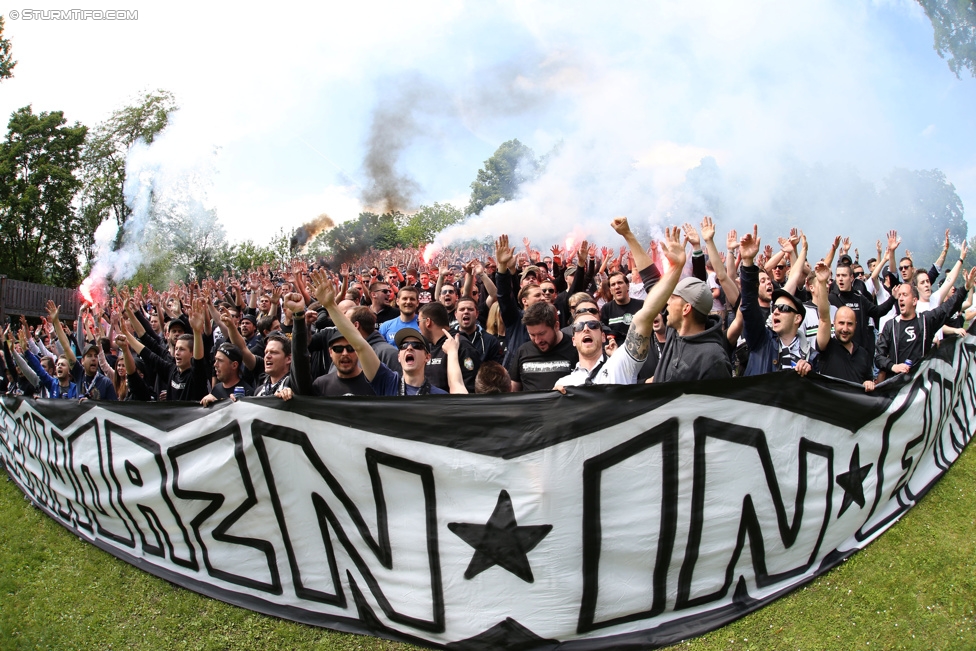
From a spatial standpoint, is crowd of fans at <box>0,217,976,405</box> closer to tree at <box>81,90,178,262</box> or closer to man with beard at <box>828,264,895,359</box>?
man with beard at <box>828,264,895,359</box>

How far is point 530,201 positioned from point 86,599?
34007 mm

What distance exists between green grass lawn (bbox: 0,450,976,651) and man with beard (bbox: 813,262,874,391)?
1.01 meters

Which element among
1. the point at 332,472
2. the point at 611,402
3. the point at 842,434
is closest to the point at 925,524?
the point at 842,434

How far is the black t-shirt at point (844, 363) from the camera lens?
521 cm

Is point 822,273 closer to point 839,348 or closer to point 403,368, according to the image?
point 839,348

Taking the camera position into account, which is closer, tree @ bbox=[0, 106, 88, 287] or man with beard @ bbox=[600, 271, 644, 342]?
man with beard @ bbox=[600, 271, 644, 342]

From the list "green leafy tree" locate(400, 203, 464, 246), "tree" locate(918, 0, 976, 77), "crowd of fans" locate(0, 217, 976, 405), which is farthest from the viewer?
"green leafy tree" locate(400, 203, 464, 246)

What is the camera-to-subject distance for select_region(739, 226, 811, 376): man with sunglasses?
4.88 m

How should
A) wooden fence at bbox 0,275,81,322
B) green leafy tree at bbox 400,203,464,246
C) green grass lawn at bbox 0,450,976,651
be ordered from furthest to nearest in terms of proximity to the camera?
1. green leafy tree at bbox 400,203,464,246
2. wooden fence at bbox 0,275,81,322
3. green grass lawn at bbox 0,450,976,651

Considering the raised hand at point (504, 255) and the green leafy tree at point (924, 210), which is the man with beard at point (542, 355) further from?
the green leafy tree at point (924, 210)

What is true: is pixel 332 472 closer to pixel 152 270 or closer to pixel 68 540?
pixel 68 540

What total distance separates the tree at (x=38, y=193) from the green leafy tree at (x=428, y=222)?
16530mm

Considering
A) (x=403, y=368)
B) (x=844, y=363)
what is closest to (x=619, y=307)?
(x=844, y=363)

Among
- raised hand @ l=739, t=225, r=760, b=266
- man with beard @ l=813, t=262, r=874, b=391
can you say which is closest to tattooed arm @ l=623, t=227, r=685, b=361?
raised hand @ l=739, t=225, r=760, b=266
